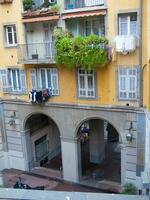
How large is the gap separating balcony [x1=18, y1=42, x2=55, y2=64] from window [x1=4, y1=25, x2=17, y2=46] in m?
1.12

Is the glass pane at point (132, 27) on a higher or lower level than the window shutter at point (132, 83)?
higher

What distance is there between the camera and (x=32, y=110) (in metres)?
22.0

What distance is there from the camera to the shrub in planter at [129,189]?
18.2 meters

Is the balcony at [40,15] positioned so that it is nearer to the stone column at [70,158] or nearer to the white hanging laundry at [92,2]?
the white hanging laundry at [92,2]

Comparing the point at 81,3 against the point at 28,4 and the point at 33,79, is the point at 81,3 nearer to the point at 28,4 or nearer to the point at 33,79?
the point at 28,4

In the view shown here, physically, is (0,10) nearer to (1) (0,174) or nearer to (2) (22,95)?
(2) (22,95)

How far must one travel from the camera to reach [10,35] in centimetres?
2158

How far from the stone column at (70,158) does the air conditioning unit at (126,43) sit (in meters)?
7.62

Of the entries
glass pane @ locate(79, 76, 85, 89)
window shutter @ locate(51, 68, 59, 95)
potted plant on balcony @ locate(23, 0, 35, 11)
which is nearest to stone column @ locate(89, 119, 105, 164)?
window shutter @ locate(51, 68, 59, 95)

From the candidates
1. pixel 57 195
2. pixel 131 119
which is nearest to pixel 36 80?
pixel 131 119

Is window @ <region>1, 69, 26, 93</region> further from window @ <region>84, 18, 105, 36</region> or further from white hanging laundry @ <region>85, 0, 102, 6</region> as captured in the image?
white hanging laundry @ <region>85, 0, 102, 6</region>

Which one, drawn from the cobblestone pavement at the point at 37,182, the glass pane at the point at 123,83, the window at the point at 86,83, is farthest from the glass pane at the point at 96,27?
the cobblestone pavement at the point at 37,182

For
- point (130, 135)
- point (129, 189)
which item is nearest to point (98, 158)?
point (129, 189)

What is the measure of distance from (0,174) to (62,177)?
5.20 metres
